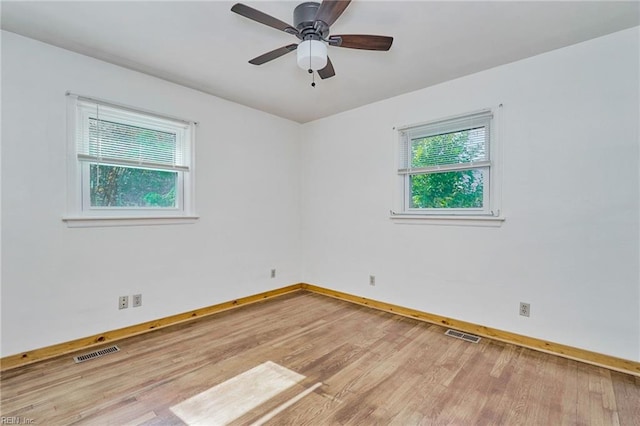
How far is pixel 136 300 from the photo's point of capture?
2.83 metres

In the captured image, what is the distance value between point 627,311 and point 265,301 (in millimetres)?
3429

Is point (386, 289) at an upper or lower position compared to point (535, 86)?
lower

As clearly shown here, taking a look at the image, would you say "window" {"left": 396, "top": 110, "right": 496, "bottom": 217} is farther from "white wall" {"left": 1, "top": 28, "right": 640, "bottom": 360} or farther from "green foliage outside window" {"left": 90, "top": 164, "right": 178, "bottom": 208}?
"green foliage outside window" {"left": 90, "top": 164, "right": 178, "bottom": 208}

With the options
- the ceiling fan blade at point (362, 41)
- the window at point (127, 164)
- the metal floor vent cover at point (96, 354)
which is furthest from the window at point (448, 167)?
the metal floor vent cover at point (96, 354)

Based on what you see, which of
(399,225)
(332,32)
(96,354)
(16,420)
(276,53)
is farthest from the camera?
(399,225)

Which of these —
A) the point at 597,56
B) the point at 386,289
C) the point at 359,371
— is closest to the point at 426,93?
the point at 597,56

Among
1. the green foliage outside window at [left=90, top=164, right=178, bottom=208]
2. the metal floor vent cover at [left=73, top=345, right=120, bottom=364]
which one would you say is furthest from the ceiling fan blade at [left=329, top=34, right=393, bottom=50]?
the metal floor vent cover at [left=73, top=345, right=120, bottom=364]

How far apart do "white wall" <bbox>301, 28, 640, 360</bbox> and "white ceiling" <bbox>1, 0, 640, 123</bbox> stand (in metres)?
0.25

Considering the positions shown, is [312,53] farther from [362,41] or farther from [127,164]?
[127,164]

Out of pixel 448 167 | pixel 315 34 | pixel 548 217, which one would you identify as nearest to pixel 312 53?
pixel 315 34

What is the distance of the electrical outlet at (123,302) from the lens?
2726mm

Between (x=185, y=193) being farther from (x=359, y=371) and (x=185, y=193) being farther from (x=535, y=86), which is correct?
(x=535, y=86)

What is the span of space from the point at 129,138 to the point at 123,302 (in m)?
1.53

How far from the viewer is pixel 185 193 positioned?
3.24 meters
